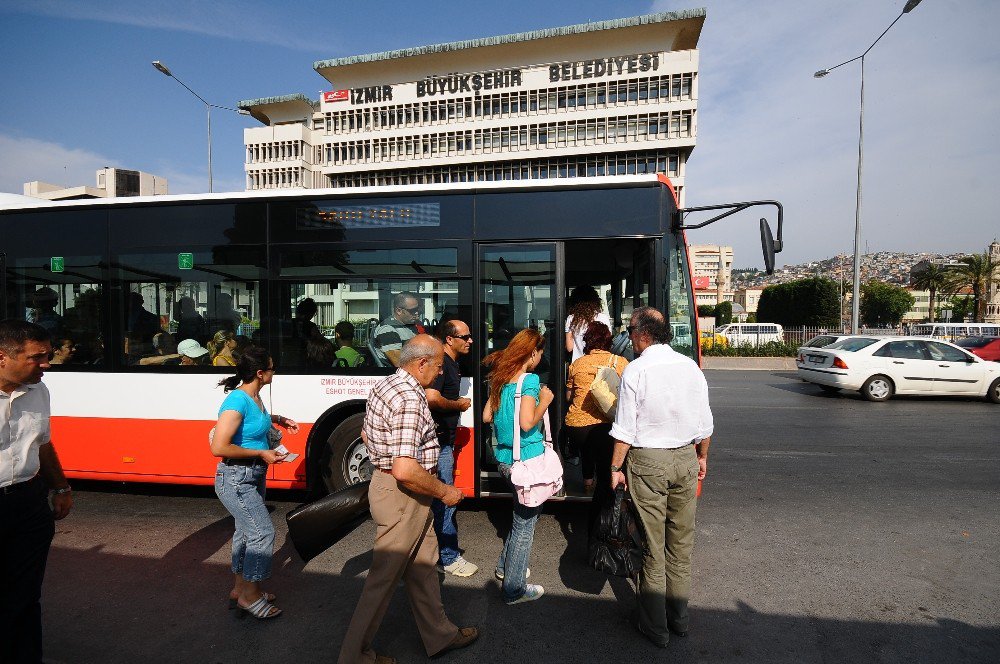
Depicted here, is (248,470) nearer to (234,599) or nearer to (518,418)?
(234,599)

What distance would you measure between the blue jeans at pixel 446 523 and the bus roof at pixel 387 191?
2.31 m

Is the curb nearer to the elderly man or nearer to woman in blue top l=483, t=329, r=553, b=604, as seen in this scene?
woman in blue top l=483, t=329, r=553, b=604

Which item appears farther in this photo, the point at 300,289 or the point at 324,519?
the point at 300,289

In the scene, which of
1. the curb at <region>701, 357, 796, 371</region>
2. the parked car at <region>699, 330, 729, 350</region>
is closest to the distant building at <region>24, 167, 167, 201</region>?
the curb at <region>701, 357, 796, 371</region>

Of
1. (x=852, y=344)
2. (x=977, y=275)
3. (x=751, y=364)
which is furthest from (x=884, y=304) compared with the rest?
(x=852, y=344)

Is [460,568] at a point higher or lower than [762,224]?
lower

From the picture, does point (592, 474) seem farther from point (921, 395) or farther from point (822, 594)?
point (921, 395)

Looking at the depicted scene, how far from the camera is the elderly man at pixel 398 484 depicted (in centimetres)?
250

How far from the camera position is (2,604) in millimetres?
2354

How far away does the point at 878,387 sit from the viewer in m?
12.1

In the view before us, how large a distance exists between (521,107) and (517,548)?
77.6 meters

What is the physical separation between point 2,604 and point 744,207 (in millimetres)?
5414

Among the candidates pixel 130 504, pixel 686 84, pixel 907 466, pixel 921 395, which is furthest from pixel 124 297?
pixel 686 84

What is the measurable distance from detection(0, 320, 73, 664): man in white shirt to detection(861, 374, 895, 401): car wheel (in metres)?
14.3
